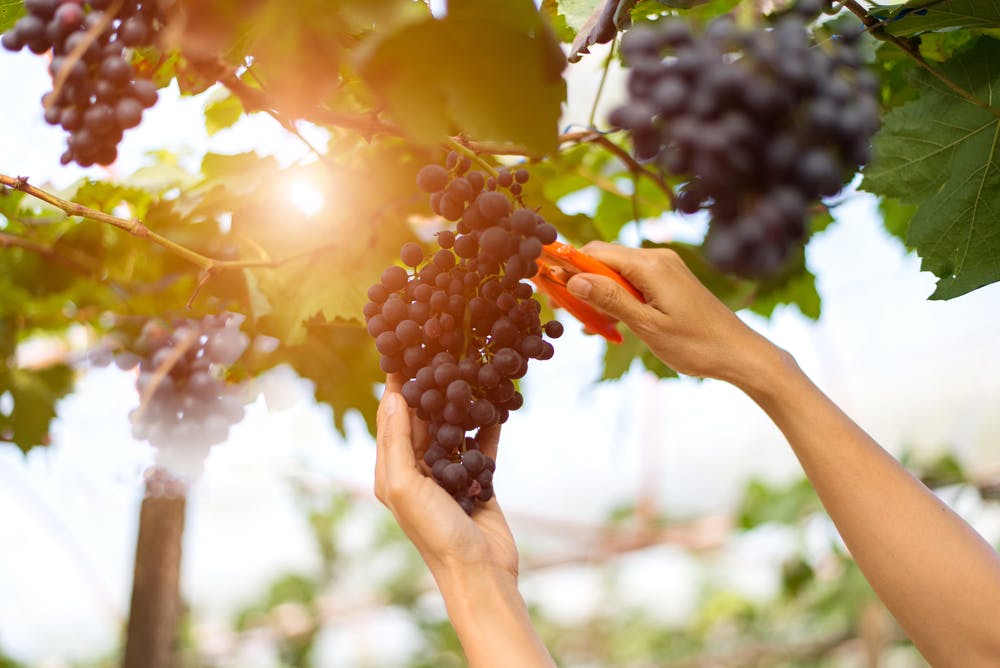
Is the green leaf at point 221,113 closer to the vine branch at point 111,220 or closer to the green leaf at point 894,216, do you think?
the vine branch at point 111,220

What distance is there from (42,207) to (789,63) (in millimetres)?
1089

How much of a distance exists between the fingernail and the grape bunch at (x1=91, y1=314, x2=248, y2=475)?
1.80 feet

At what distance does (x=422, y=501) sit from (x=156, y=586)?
2.83 feet

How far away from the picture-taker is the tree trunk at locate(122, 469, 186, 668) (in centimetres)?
135

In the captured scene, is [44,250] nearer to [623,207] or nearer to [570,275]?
[570,275]

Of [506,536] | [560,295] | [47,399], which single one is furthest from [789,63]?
[47,399]

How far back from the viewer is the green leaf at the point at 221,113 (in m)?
1.04

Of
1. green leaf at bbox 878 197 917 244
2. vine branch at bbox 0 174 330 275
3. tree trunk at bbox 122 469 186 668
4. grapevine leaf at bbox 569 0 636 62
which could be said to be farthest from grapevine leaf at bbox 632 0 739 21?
tree trunk at bbox 122 469 186 668

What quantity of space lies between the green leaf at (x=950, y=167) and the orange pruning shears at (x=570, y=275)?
244mm

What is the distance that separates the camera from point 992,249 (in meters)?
0.69

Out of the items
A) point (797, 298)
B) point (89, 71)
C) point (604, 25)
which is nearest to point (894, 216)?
point (797, 298)

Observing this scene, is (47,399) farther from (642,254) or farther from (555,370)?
(555,370)

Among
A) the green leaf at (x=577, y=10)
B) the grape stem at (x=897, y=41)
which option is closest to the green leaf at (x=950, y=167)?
the grape stem at (x=897, y=41)

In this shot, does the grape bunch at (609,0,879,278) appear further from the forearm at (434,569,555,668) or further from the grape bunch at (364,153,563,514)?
the forearm at (434,569,555,668)
